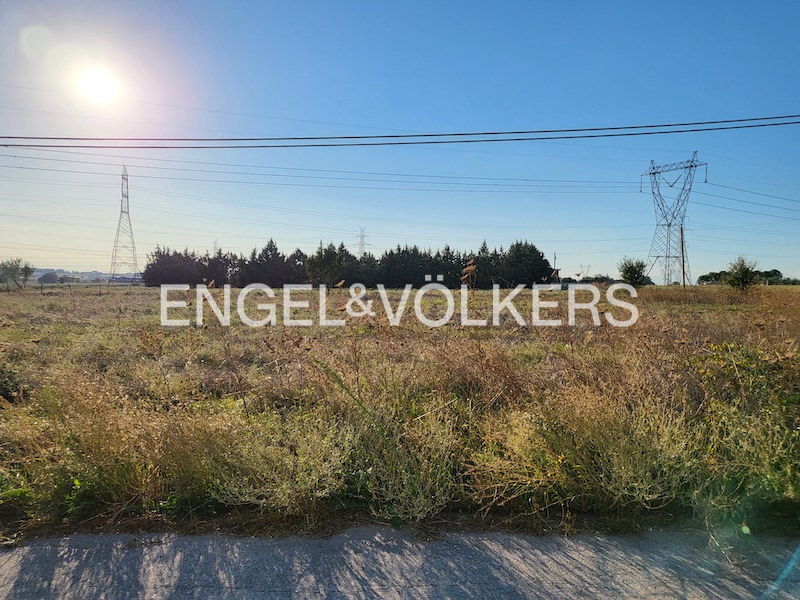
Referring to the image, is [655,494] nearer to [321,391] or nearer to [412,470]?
[412,470]

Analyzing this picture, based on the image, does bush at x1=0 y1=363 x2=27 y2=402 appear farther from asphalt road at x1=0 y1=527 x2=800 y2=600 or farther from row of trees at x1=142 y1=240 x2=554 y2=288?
row of trees at x1=142 y1=240 x2=554 y2=288

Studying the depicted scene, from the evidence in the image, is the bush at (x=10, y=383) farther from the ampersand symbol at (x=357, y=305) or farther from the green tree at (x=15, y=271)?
the green tree at (x=15, y=271)

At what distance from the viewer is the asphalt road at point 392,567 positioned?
2266mm

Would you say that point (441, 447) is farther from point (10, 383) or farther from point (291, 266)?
point (291, 266)

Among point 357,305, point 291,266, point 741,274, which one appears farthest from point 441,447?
point 291,266

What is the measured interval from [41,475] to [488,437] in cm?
337

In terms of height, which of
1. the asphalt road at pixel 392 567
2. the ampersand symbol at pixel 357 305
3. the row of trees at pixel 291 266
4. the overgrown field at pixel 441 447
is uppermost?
the row of trees at pixel 291 266

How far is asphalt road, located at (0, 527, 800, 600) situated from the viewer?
2266 mm

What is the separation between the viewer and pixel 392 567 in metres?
2.44

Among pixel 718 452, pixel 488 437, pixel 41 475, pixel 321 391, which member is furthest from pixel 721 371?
pixel 41 475

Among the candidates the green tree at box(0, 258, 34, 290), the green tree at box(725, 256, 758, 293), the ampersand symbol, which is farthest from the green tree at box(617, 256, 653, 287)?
the green tree at box(0, 258, 34, 290)

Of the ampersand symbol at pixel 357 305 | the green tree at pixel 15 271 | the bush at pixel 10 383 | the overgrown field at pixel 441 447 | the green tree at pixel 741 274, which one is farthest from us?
the green tree at pixel 15 271

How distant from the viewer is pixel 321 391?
459cm

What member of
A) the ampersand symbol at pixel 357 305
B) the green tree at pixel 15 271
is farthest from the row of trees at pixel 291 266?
the ampersand symbol at pixel 357 305
